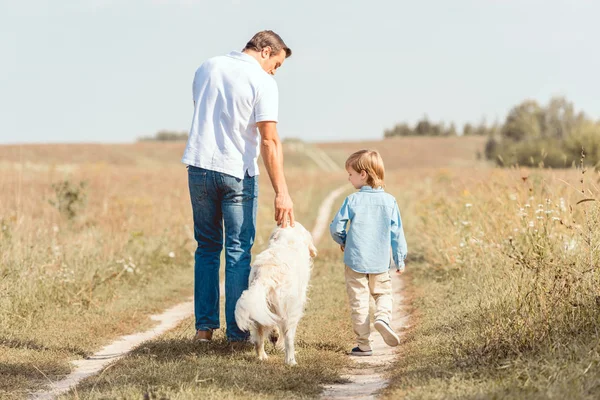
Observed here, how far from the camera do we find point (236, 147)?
669 cm

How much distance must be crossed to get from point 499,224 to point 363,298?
4816 millimetres

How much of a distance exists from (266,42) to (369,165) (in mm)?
1414

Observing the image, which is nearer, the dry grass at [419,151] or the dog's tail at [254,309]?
the dog's tail at [254,309]

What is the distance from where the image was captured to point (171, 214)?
19.0 m

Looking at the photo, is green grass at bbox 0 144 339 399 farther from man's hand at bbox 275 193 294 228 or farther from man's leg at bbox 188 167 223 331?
man's hand at bbox 275 193 294 228

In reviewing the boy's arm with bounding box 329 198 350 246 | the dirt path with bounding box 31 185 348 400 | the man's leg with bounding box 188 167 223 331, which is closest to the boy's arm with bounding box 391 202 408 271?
the boy's arm with bounding box 329 198 350 246

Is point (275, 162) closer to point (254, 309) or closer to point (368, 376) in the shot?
point (254, 309)

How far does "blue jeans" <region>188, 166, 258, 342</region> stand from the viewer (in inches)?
266

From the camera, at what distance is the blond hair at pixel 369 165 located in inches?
279

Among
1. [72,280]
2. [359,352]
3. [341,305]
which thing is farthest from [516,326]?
[72,280]

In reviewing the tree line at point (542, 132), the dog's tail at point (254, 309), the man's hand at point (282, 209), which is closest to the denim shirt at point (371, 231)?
the man's hand at point (282, 209)

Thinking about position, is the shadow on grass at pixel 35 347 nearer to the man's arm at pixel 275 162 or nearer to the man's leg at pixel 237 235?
the man's leg at pixel 237 235

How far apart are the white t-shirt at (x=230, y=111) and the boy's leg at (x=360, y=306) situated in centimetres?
146

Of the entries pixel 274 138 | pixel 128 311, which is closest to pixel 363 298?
pixel 274 138
